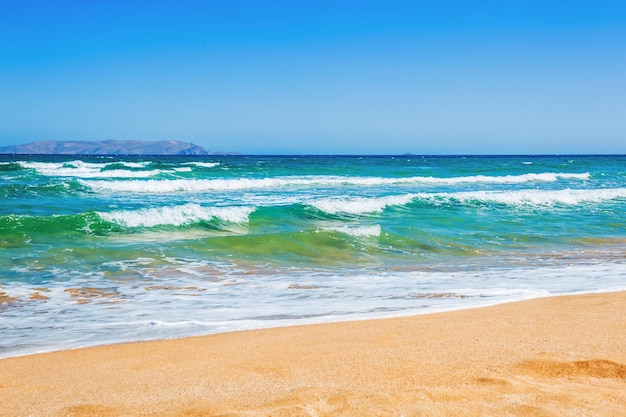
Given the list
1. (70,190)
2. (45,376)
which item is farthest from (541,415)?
(70,190)

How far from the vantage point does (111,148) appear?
16650 centimetres

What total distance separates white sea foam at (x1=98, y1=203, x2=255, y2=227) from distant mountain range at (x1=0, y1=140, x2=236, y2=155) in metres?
149

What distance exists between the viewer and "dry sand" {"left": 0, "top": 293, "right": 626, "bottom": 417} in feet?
10.6

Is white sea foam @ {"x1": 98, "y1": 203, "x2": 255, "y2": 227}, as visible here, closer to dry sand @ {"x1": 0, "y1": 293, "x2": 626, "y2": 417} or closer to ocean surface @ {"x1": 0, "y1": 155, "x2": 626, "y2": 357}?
ocean surface @ {"x1": 0, "y1": 155, "x2": 626, "y2": 357}

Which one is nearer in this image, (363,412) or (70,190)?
(363,412)

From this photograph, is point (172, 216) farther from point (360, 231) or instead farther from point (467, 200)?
point (467, 200)

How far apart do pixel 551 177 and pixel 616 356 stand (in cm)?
3904

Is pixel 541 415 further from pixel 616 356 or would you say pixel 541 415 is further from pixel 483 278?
pixel 483 278

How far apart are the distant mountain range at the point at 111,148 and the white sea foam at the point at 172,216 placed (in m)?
149

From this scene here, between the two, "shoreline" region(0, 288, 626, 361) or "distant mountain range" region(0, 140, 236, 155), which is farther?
"distant mountain range" region(0, 140, 236, 155)

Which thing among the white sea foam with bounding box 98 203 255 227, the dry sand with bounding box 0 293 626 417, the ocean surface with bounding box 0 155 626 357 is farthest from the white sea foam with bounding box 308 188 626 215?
the dry sand with bounding box 0 293 626 417

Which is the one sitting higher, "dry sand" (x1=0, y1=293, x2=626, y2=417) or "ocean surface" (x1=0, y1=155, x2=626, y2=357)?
"dry sand" (x1=0, y1=293, x2=626, y2=417)

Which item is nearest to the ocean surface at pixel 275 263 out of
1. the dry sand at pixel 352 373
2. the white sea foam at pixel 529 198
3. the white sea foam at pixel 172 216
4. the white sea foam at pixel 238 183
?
the white sea foam at pixel 172 216

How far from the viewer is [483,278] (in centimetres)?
826
